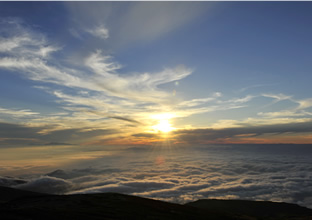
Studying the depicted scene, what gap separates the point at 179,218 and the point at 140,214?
15.1 m

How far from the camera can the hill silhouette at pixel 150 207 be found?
238ft

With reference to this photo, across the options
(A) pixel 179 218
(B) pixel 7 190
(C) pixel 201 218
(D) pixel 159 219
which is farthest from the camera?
(B) pixel 7 190

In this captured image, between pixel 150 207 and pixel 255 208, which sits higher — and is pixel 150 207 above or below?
above

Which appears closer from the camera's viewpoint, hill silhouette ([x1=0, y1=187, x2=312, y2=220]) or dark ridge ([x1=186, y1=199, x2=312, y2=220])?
hill silhouette ([x1=0, y1=187, x2=312, y2=220])

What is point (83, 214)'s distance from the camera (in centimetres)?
5947

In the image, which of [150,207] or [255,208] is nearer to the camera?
[150,207]

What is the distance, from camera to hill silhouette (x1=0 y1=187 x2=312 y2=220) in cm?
7269

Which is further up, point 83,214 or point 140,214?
point 83,214

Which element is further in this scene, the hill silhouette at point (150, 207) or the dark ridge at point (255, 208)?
the dark ridge at point (255, 208)

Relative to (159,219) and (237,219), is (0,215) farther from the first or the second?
(237,219)

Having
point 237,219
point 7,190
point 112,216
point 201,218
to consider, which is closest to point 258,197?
point 237,219

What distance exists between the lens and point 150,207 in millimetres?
85312

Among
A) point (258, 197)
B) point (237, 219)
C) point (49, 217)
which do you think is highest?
point (49, 217)

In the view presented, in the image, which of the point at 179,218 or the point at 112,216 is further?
the point at 179,218
